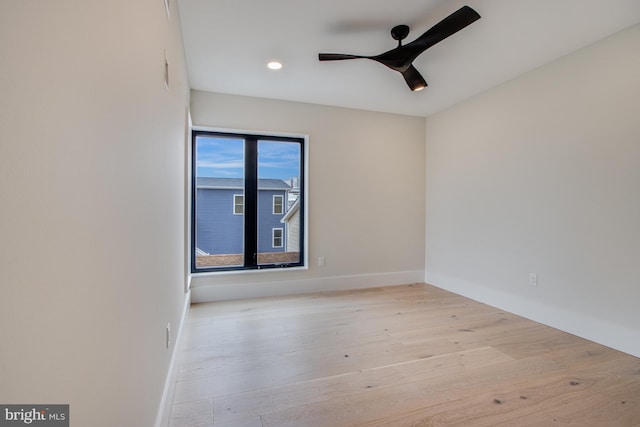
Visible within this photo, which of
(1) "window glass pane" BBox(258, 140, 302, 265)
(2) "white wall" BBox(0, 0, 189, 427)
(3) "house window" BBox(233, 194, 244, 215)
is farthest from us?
(1) "window glass pane" BBox(258, 140, 302, 265)

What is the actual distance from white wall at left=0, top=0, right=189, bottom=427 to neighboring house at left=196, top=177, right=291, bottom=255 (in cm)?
251

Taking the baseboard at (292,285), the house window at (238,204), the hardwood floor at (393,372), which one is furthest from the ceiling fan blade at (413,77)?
the baseboard at (292,285)

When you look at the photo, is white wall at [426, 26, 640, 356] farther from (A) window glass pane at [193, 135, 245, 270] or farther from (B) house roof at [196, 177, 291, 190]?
(A) window glass pane at [193, 135, 245, 270]

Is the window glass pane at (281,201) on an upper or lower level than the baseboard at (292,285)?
upper

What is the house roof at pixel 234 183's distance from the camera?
3.63 m

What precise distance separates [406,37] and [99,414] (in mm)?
2852

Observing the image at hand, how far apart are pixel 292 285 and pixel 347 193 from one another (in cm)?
143

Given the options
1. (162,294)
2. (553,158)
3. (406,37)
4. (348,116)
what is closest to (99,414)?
(162,294)

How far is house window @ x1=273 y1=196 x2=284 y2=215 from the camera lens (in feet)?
13.0

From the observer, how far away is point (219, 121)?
11.6 ft

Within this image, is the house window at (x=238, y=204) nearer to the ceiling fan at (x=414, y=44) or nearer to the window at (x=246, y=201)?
the window at (x=246, y=201)

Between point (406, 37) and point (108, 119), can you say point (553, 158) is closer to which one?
point (406, 37)

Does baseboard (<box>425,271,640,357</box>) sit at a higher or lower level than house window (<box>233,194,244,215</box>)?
lower

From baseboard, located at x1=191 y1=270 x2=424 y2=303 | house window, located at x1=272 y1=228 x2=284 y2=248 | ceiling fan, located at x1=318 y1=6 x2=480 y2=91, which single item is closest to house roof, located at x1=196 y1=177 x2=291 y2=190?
house window, located at x1=272 y1=228 x2=284 y2=248
